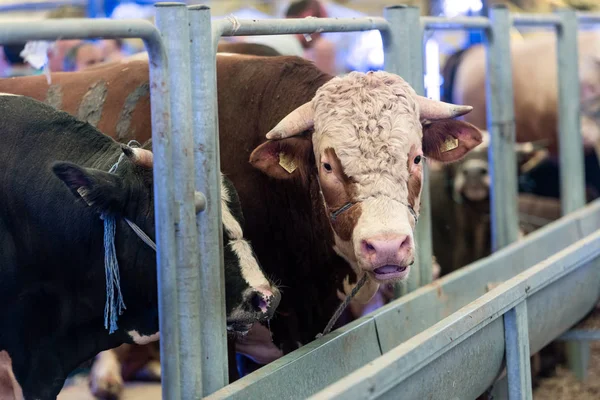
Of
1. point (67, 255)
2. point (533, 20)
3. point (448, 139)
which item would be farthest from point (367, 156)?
point (533, 20)

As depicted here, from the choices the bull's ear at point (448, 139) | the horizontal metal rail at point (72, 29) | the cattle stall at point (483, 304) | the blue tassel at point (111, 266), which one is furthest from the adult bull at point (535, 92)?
the horizontal metal rail at point (72, 29)

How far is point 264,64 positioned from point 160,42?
126 centimetres

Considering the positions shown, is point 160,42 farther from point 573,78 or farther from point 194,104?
point 573,78

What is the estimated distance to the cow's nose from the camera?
2.44 meters

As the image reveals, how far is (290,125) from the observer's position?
2.82 m

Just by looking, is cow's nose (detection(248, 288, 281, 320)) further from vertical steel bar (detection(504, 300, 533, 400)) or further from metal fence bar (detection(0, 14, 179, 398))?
vertical steel bar (detection(504, 300, 533, 400))

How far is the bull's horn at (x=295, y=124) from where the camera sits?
2.80m

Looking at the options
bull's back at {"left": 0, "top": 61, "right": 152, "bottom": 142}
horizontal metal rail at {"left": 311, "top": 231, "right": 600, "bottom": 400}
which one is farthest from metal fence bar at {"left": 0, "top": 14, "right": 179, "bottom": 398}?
bull's back at {"left": 0, "top": 61, "right": 152, "bottom": 142}

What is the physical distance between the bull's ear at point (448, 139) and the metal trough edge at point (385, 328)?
57 cm

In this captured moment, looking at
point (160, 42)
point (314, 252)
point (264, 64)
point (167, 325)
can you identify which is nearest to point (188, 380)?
point (167, 325)

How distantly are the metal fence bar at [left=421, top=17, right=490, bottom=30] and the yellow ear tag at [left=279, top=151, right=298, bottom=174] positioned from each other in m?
0.93

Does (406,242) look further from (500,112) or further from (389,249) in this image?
(500,112)

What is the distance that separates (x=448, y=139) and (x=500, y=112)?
1.17 m

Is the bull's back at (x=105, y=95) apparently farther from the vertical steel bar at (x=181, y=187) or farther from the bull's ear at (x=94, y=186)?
the vertical steel bar at (x=181, y=187)
